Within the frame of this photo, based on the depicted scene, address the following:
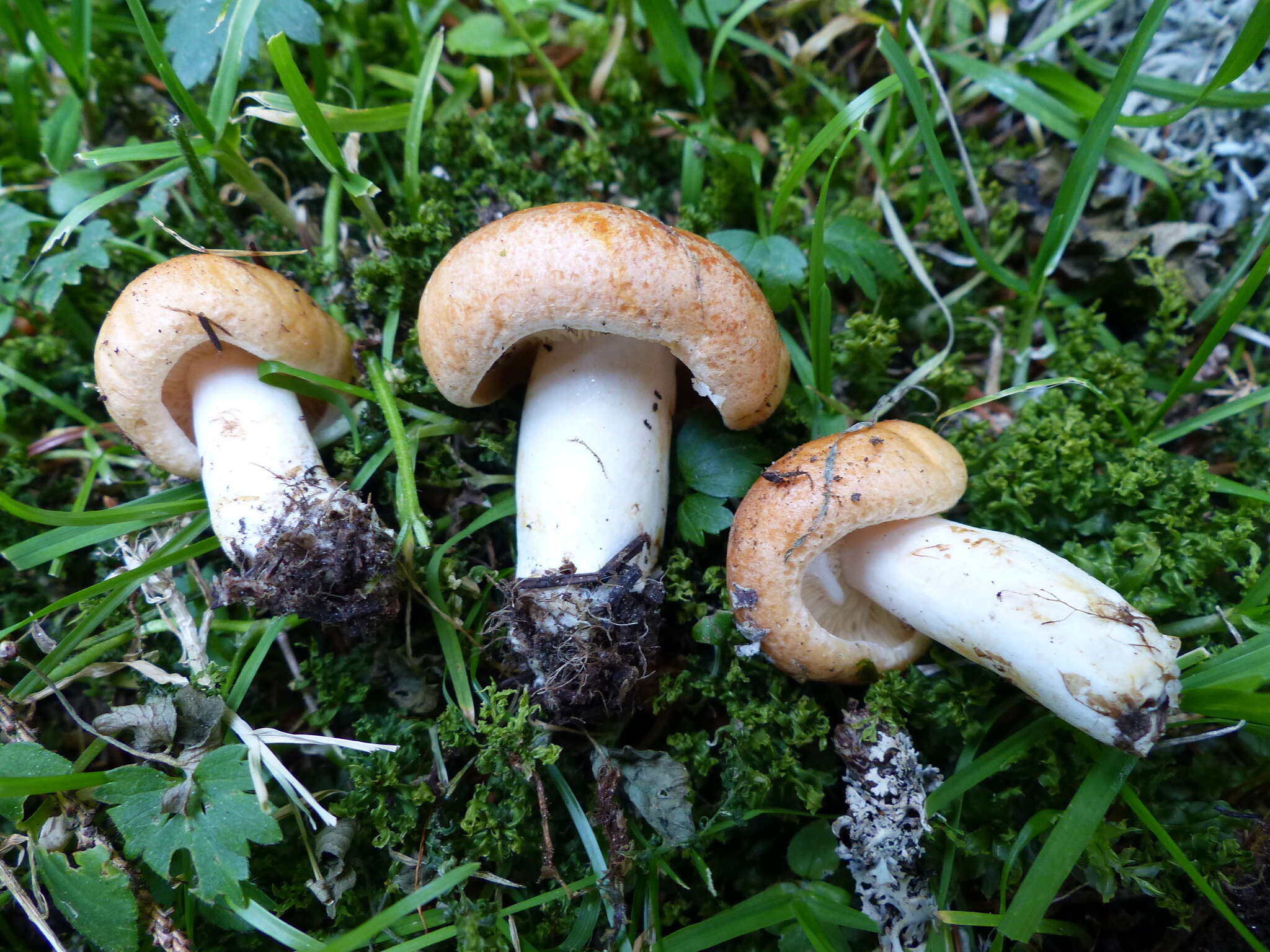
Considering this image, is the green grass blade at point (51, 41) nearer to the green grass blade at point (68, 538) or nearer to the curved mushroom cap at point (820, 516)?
the green grass blade at point (68, 538)

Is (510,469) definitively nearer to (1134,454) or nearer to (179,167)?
(179,167)

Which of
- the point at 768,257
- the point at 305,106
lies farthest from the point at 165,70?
the point at 768,257

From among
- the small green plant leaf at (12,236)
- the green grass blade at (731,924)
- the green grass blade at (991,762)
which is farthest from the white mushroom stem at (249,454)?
the green grass blade at (991,762)

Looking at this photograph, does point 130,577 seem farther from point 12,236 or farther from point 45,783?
point 12,236

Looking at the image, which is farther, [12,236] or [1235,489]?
[12,236]

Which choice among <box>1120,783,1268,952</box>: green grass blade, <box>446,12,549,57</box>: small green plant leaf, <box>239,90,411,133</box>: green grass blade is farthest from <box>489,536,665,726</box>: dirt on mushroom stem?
<box>446,12,549,57</box>: small green plant leaf

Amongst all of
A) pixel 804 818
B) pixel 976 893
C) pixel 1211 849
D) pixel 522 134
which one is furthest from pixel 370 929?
pixel 522 134
